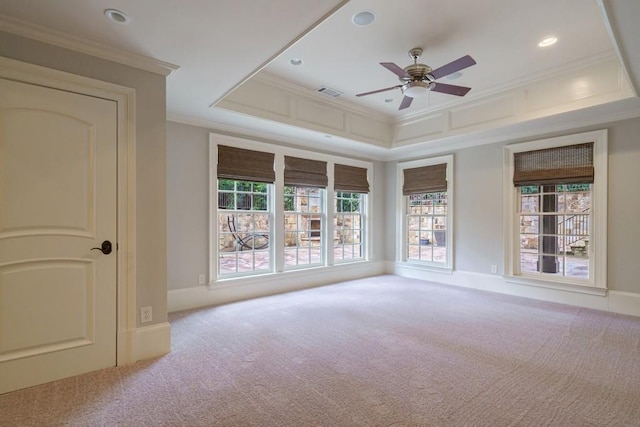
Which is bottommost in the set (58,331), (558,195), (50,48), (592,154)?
(58,331)

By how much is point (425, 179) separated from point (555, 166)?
199cm

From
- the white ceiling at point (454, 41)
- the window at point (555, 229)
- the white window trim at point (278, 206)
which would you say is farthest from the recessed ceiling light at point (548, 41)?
the white window trim at point (278, 206)

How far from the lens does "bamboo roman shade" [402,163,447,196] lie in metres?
5.68

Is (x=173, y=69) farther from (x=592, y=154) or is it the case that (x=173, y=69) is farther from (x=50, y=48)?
(x=592, y=154)

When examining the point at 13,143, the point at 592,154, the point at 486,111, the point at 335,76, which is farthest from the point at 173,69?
the point at 592,154

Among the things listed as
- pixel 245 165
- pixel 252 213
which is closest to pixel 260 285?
pixel 252 213

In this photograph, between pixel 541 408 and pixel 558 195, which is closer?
pixel 541 408

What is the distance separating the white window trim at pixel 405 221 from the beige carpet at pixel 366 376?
5.99ft

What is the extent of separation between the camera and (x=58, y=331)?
230 cm

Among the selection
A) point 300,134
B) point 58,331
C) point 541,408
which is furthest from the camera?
point 300,134

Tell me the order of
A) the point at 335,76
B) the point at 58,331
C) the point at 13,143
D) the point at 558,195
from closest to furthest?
the point at 13,143 → the point at 58,331 → the point at 335,76 → the point at 558,195

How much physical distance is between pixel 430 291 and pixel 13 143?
5.15 meters

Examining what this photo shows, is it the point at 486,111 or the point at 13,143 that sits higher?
the point at 486,111

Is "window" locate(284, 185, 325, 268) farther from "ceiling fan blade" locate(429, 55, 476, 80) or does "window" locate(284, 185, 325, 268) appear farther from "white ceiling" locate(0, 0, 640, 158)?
"ceiling fan blade" locate(429, 55, 476, 80)
